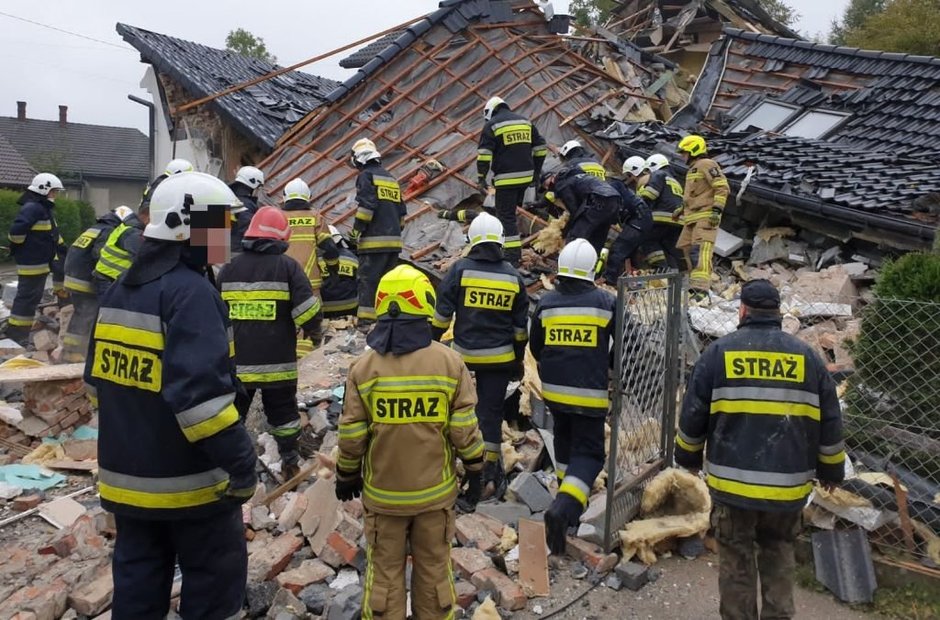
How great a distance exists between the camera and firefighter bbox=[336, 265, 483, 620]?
10.0 feet

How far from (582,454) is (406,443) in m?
1.75

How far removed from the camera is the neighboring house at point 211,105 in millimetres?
13117

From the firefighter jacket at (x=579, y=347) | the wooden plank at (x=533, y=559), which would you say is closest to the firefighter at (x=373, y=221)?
the firefighter jacket at (x=579, y=347)

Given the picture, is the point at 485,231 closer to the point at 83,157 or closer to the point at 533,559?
the point at 533,559

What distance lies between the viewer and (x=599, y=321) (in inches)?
170

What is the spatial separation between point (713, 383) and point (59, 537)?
4062 mm

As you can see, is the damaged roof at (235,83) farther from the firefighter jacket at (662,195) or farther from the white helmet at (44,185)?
the firefighter jacket at (662,195)

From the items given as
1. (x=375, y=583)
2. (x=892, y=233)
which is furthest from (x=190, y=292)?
(x=892, y=233)

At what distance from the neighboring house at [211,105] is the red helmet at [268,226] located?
7.86 meters

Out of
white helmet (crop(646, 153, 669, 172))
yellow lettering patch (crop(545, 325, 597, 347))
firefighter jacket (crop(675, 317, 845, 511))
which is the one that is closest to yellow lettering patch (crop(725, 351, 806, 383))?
firefighter jacket (crop(675, 317, 845, 511))

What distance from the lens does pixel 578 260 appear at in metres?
4.27

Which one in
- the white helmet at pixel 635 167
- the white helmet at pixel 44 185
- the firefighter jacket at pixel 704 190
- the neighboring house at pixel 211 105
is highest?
the neighboring house at pixel 211 105

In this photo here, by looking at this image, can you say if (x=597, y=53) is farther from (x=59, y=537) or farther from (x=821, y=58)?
(x=59, y=537)

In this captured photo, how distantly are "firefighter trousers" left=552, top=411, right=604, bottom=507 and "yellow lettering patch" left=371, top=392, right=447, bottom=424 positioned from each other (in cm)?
158
